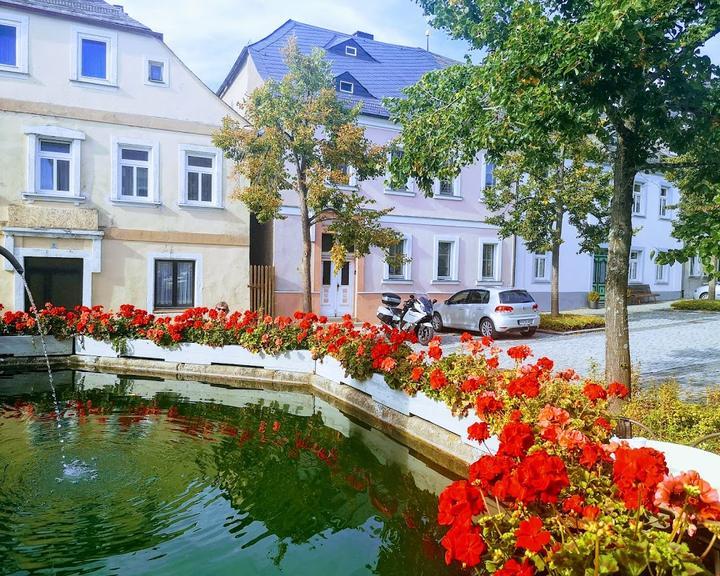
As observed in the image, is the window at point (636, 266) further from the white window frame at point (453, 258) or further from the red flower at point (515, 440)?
the red flower at point (515, 440)

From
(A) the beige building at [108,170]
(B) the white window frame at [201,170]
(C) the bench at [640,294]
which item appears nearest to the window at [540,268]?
(C) the bench at [640,294]

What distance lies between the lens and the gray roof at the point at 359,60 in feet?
67.5

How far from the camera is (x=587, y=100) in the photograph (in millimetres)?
5734

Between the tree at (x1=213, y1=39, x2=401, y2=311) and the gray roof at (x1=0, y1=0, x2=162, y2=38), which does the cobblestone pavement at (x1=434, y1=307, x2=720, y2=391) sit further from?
the gray roof at (x1=0, y1=0, x2=162, y2=38)

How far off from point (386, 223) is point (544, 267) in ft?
26.8

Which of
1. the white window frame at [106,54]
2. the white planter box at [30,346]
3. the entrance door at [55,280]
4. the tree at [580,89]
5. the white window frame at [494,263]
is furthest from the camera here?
the white window frame at [494,263]

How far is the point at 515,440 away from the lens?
3150mm

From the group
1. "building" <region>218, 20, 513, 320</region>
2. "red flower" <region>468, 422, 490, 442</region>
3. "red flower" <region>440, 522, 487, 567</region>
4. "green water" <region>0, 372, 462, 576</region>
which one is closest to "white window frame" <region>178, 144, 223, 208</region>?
"building" <region>218, 20, 513, 320</region>

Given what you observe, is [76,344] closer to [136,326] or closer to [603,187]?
[136,326]

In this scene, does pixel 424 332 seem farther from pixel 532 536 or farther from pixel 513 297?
pixel 532 536

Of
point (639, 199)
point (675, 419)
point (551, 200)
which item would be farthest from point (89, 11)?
point (639, 199)

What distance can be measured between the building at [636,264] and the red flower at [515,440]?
20910 mm

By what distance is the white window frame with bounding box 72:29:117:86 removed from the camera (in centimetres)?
1582

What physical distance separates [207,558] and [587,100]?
539 cm
